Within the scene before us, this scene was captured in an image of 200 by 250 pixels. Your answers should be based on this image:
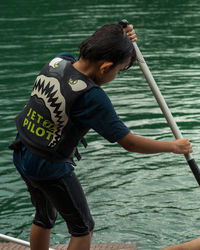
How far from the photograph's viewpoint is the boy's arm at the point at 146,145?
353 centimetres

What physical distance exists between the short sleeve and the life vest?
4 centimetres

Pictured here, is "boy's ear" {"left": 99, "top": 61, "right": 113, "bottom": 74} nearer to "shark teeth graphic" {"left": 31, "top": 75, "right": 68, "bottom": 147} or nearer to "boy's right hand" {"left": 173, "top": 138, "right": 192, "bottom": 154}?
"shark teeth graphic" {"left": 31, "top": 75, "right": 68, "bottom": 147}

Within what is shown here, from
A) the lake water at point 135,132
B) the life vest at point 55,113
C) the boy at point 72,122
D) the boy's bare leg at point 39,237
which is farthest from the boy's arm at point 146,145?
the lake water at point 135,132

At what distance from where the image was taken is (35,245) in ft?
13.3

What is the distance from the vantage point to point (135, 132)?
9258 millimetres

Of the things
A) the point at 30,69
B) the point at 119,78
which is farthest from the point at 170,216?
the point at 30,69

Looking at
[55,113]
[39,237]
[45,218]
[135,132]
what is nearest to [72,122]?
[55,113]

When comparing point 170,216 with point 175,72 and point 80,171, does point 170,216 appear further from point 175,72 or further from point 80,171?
point 175,72

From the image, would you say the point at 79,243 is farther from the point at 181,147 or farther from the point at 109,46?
the point at 109,46

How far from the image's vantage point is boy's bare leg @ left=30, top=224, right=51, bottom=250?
Answer: 4027mm

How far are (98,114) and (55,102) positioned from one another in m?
0.27

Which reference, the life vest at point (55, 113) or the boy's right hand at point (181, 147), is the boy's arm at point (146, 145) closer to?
the boy's right hand at point (181, 147)

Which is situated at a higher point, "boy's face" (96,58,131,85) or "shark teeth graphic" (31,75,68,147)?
"boy's face" (96,58,131,85)

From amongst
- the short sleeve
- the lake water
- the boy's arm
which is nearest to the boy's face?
the short sleeve
